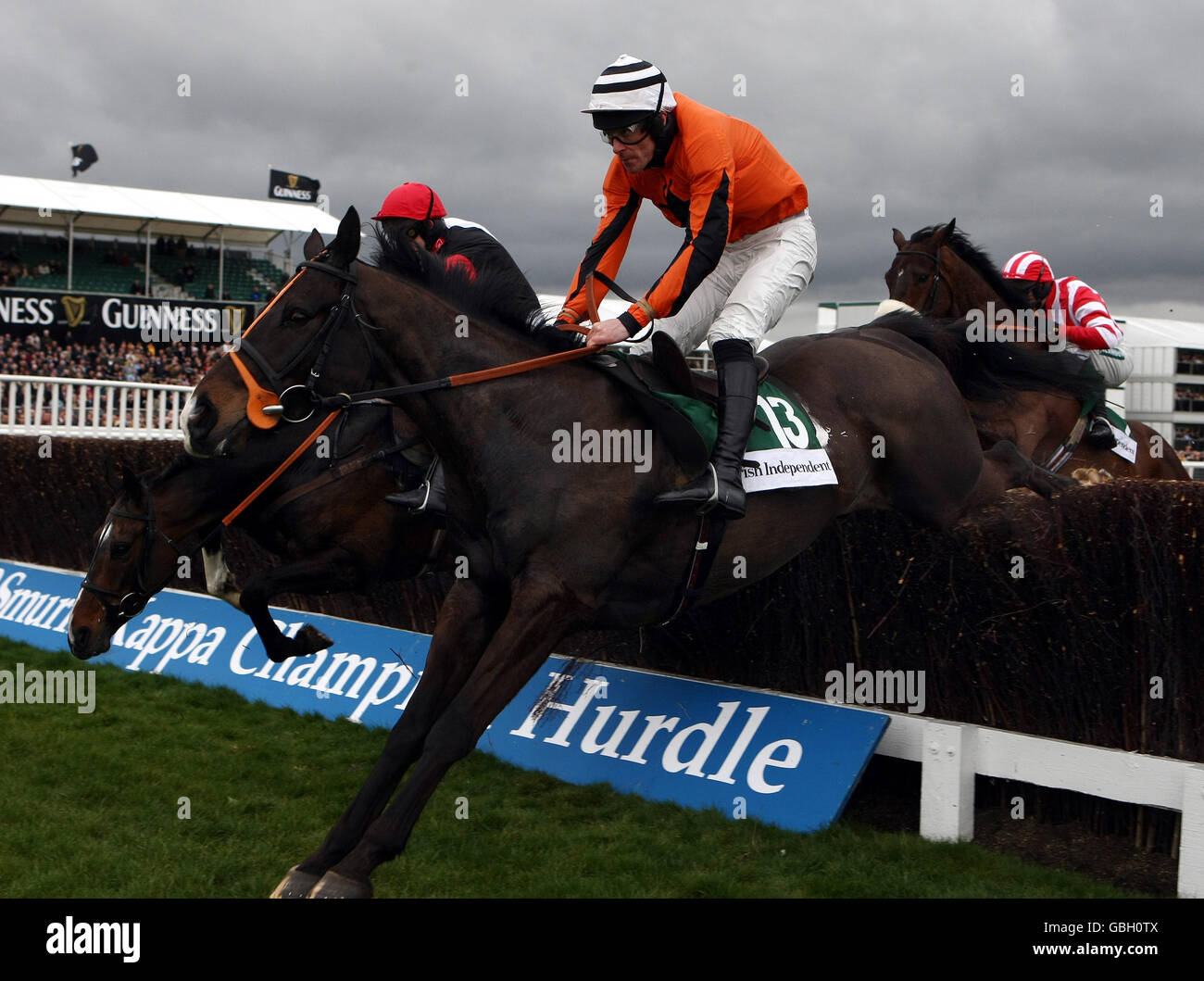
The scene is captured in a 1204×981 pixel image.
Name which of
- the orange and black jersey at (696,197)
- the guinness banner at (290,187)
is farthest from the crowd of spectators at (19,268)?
the orange and black jersey at (696,197)

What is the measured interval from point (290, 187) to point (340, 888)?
135 feet

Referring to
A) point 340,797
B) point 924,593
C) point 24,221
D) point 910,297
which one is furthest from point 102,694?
point 24,221

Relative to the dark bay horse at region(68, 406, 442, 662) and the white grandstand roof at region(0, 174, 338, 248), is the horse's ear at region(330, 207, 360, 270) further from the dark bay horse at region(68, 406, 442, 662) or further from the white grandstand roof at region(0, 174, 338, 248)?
the white grandstand roof at region(0, 174, 338, 248)

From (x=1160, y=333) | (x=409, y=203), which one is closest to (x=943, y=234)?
(x=409, y=203)

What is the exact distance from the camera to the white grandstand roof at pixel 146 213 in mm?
28906

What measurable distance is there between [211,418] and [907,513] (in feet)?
7.93

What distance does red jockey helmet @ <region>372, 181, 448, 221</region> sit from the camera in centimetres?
481

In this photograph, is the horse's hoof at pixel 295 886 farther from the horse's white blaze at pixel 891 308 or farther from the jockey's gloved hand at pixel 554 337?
the horse's white blaze at pixel 891 308

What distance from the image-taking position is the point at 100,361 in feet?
69.0

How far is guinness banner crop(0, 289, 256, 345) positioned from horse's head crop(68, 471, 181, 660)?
668 inches

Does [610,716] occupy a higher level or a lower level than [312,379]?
lower

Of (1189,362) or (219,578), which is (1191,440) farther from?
(219,578)

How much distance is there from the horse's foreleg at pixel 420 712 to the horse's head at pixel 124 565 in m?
1.79

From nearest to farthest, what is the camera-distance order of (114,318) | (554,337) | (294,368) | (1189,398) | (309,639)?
(294,368) < (554,337) < (309,639) < (114,318) < (1189,398)
